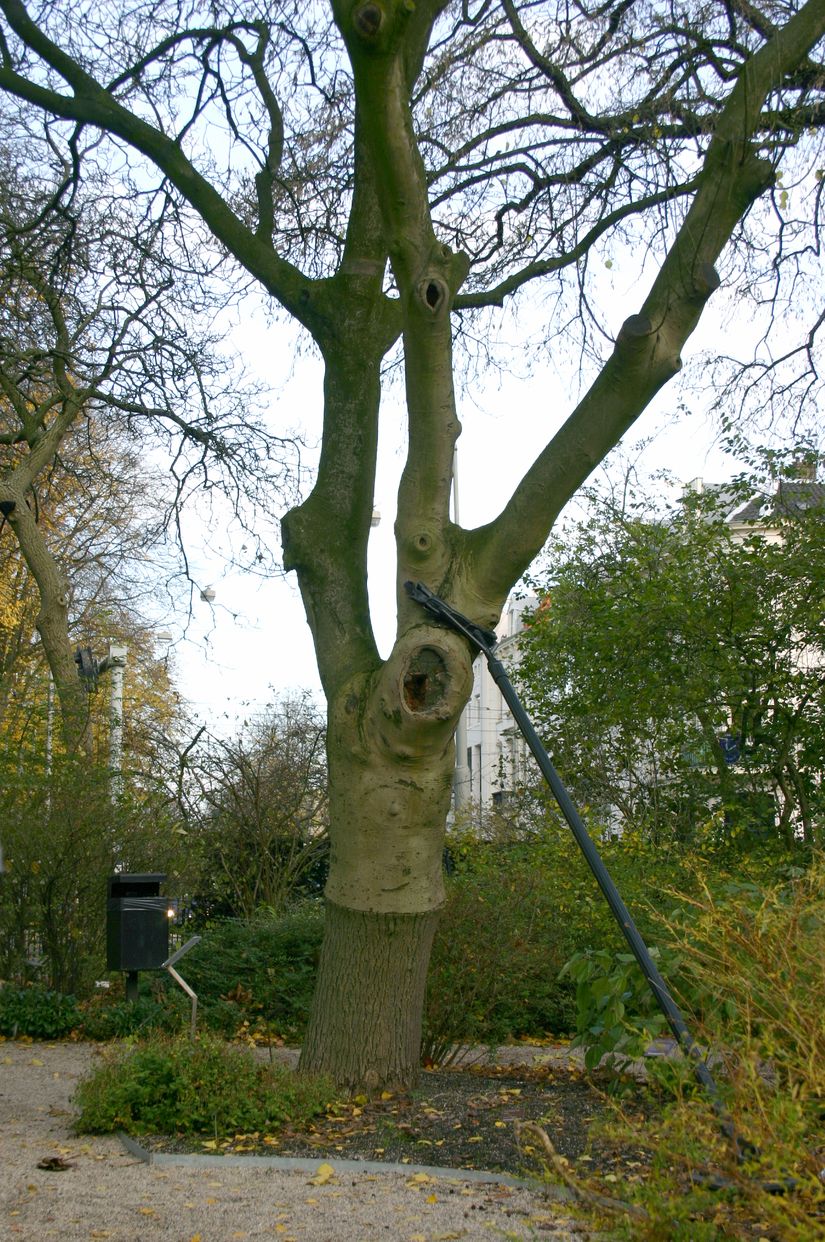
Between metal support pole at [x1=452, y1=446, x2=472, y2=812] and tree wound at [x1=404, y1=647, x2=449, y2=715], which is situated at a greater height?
metal support pole at [x1=452, y1=446, x2=472, y2=812]

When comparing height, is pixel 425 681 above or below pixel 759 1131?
above

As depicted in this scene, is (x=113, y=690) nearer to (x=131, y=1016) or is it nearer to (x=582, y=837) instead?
(x=131, y=1016)

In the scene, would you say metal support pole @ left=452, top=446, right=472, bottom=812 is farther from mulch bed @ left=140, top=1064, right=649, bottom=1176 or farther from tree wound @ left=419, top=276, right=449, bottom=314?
mulch bed @ left=140, top=1064, right=649, bottom=1176

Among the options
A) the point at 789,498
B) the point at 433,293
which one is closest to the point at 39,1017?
the point at 433,293

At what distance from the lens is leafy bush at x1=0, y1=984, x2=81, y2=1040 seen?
10461 mm

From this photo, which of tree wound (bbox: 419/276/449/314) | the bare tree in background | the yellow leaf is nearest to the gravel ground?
the yellow leaf

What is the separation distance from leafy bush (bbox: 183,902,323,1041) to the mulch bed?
3259 mm

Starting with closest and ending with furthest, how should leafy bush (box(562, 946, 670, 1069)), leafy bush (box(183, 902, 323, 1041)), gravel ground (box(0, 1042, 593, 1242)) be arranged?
gravel ground (box(0, 1042, 593, 1242))
leafy bush (box(562, 946, 670, 1069))
leafy bush (box(183, 902, 323, 1041))

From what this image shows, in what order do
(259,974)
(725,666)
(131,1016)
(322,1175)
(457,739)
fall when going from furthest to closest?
(457,739), (725,666), (259,974), (131,1016), (322,1175)

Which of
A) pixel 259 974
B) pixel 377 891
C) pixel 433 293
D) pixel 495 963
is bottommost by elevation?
pixel 259 974

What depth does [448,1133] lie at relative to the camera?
5.79 metres

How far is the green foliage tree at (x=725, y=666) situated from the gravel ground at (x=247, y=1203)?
7.20 metres

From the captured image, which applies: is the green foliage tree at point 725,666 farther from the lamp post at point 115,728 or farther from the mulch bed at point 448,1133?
the mulch bed at point 448,1133

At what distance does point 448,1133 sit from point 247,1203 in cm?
131
